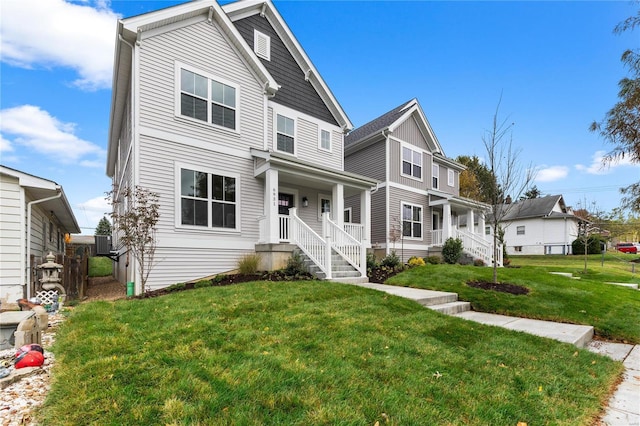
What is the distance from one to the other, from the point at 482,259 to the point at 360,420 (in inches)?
619

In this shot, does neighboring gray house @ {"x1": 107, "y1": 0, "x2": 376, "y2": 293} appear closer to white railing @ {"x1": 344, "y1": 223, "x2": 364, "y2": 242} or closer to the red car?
white railing @ {"x1": 344, "y1": 223, "x2": 364, "y2": 242}

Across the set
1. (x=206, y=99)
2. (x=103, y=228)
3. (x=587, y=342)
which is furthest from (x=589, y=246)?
(x=103, y=228)

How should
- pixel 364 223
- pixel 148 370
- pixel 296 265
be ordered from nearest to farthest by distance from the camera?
pixel 148 370, pixel 296 265, pixel 364 223

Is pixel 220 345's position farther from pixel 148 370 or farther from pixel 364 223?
pixel 364 223

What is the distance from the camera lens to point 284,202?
12156mm

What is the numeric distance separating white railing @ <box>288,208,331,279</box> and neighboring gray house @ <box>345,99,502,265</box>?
6391mm

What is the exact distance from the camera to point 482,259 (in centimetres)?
1587

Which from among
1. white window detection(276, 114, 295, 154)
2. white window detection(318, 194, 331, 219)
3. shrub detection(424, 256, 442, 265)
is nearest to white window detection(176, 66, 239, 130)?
white window detection(276, 114, 295, 154)

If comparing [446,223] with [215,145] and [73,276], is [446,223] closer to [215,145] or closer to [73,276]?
[215,145]

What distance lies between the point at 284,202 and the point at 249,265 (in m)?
3.48

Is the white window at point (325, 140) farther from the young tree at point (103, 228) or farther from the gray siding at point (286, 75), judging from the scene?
the young tree at point (103, 228)

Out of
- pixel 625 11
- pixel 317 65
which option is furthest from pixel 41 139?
pixel 625 11

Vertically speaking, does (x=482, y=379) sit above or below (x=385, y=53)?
below

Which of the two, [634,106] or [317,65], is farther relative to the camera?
[317,65]
